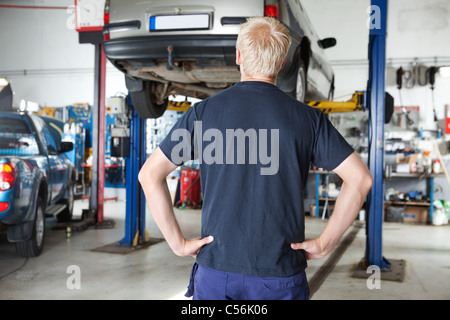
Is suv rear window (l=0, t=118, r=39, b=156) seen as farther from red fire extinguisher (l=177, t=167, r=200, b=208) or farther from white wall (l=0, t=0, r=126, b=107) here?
white wall (l=0, t=0, r=126, b=107)

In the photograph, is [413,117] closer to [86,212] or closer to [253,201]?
[86,212]

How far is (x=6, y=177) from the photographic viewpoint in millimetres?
4141

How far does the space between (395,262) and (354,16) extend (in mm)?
6442

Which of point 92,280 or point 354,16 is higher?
point 354,16

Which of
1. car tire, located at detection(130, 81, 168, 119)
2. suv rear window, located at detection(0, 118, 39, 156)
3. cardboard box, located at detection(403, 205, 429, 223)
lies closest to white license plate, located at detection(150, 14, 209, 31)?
car tire, located at detection(130, 81, 168, 119)

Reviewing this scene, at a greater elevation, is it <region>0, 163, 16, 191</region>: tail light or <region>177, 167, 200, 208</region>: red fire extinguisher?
<region>0, 163, 16, 191</region>: tail light

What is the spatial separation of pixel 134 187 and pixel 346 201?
4.46 meters

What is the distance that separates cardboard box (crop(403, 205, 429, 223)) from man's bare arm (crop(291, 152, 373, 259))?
307 inches

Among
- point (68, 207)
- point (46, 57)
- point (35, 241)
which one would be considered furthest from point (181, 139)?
point (46, 57)

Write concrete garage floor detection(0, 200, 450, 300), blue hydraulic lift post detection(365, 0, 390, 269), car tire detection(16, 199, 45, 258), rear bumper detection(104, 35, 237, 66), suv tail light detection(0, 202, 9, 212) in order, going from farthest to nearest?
car tire detection(16, 199, 45, 258)
blue hydraulic lift post detection(365, 0, 390, 269)
suv tail light detection(0, 202, 9, 212)
concrete garage floor detection(0, 200, 450, 300)
rear bumper detection(104, 35, 237, 66)

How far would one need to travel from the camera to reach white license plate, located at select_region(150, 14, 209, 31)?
3221 mm

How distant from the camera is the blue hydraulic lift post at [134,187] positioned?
5.54 meters

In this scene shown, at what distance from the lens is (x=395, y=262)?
5027 mm
